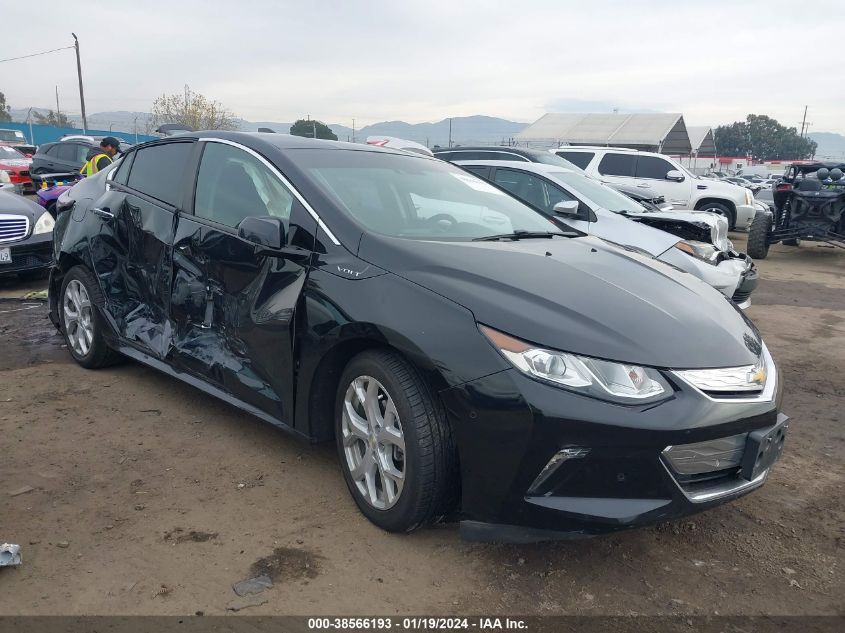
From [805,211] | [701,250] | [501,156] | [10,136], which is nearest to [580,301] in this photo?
[701,250]

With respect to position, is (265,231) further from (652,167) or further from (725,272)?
(652,167)

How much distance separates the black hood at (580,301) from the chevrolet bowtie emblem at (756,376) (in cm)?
4

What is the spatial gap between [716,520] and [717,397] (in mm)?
865

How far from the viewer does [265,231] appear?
3.04 meters

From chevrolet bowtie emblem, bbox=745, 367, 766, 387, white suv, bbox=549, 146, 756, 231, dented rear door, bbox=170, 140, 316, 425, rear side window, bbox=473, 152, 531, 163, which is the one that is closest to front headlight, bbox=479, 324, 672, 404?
chevrolet bowtie emblem, bbox=745, 367, 766, 387

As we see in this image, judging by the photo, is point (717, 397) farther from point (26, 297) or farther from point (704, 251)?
point (26, 297)

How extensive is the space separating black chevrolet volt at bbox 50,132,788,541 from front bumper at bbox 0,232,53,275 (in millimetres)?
3877

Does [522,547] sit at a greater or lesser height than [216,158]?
lesser

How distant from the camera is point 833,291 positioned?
9258mm

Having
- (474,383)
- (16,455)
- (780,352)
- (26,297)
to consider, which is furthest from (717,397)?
(26,297)

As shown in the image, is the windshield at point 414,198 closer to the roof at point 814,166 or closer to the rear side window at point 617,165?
the roof at point 814,166

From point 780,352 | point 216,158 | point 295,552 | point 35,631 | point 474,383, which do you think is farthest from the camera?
point 780,352

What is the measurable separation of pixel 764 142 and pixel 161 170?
310 ft

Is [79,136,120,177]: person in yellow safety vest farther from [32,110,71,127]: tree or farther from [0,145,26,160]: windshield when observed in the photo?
[32,110,71,127]: tree
